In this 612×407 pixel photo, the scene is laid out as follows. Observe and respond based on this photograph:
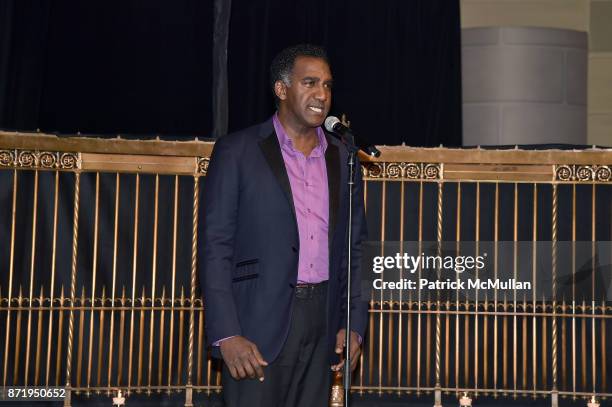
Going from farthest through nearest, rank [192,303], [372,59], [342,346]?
[372,59]
[192,303]
[342,346]

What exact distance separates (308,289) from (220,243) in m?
0.31

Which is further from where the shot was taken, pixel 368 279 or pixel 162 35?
pixel 162 35

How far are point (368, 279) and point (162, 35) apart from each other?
8.68 ft

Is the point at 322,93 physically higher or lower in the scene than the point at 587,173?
lower

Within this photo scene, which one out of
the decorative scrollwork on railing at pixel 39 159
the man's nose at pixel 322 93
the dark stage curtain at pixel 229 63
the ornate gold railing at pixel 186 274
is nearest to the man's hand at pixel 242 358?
the man's nose at pixel 322 93

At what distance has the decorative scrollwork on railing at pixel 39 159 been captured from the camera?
5.48m

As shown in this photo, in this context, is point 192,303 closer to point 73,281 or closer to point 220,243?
point 73,281

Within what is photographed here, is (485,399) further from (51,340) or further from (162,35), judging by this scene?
(162,35)

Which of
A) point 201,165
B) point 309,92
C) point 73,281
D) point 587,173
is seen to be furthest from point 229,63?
point 309,92

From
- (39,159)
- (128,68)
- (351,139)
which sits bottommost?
(351,139)

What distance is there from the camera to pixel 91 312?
559 cm

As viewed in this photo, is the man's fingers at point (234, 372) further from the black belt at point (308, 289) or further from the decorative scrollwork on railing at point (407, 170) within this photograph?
the decorative scrollwork on railing at point (407, 170)

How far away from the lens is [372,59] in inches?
288

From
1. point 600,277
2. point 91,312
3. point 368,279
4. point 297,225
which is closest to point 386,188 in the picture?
point 368,279
